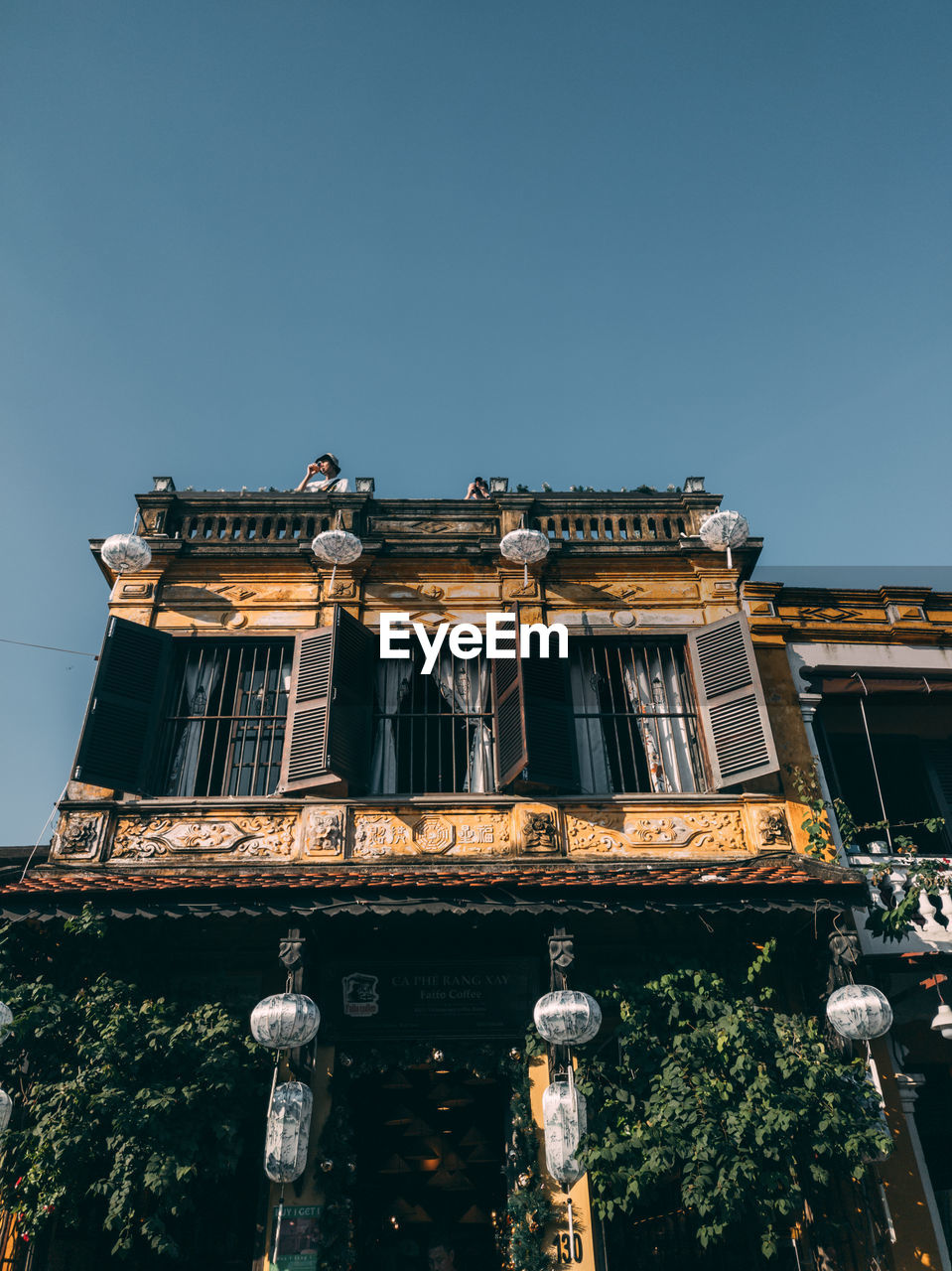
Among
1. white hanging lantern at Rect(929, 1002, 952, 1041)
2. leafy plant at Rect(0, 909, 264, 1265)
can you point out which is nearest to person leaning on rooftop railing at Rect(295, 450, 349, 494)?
leafy plant at Rect(0, 909, 264, 1265)

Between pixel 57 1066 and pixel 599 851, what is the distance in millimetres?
5134

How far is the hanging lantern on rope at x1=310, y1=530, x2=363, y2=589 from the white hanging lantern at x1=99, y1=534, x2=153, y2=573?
190 cm

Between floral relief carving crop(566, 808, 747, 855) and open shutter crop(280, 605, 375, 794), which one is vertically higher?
open shutter crop(280, 605, 375, 794)

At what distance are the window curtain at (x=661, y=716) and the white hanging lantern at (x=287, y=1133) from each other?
188 inches

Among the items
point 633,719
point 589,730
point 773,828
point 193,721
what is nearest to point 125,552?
point 193,721

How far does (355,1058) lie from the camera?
333 inches

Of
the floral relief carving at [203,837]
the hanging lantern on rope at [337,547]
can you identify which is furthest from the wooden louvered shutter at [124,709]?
the hanging lantern on rope at [337,547]

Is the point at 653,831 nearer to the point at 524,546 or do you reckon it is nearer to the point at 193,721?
the point at 524,546

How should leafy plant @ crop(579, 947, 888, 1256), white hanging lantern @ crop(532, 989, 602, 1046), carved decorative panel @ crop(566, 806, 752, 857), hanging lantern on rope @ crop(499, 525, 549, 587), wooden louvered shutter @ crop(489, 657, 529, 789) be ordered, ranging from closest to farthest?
leafy plant @ crop(579, 947, 888, 1256) < white hanging lantern @ crop(532, 989, 602, 1046) < carved decorative panel @ crop(566, 806, 752, 857) < wooden louvered shutter @ crop(489, 657, 529, 789) < hanging lantern on rope @ crop(499, 525, 549, 587)

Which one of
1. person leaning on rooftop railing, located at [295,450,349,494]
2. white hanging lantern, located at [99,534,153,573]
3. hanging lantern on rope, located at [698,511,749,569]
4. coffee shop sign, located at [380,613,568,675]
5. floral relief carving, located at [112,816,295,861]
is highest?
person leaning on rooftop railing, located at [295,450,349,494]

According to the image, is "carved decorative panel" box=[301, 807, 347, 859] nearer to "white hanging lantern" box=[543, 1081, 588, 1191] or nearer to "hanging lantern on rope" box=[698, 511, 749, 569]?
"white hanging lantern" box=[543, 1081, 588, 1191]

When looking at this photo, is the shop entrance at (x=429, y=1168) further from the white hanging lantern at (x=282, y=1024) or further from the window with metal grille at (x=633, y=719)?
the window with metal grille at (x=633, y=719)

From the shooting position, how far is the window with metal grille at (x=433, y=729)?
33.0 ft

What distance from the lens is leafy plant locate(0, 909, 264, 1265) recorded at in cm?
695
